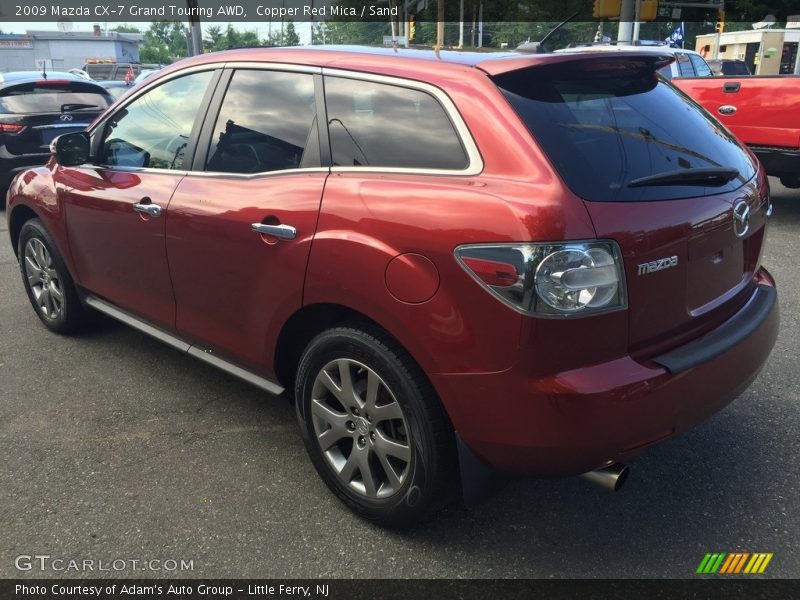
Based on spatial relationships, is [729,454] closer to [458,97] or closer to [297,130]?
[458,97]

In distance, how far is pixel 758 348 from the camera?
2.64 m

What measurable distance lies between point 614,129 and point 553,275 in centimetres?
70

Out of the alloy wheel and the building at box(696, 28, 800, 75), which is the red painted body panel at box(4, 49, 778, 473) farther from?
the building at box(696, 28, 800, 75)

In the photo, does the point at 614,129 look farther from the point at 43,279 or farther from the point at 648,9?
the point at 648,9

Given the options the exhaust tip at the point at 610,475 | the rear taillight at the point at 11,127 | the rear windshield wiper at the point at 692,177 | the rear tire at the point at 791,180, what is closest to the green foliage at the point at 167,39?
the rear taillight at the point at 11,127

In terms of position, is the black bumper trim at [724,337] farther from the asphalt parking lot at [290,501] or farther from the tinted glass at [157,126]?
the tinted glass at [157,126]

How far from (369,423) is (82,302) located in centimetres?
247

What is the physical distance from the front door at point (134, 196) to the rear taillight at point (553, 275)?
5.95 feet

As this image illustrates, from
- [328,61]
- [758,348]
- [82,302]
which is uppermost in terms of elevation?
[328,61]

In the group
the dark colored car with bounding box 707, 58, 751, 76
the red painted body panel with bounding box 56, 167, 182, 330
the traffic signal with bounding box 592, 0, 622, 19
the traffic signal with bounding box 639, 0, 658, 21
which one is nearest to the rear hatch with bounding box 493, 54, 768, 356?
A: the red painted body panel with bounding box 56, 167, 182, 330

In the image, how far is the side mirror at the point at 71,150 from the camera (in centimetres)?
387

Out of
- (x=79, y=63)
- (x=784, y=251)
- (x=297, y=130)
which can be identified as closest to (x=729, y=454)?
(x=297, y=130)

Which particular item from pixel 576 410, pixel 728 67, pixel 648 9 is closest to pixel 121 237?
pixel 576 410

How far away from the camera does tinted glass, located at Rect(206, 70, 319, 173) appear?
9.32ft
